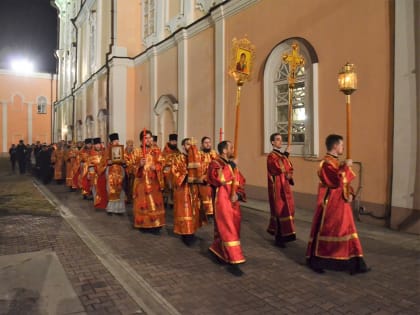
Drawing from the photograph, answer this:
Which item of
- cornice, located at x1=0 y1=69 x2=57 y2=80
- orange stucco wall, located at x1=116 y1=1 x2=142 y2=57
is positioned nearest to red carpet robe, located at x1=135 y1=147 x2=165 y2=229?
orange stucco wall, located at x1=116 y1=1 x2=142 y2=57

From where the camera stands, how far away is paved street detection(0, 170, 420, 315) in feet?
13.6

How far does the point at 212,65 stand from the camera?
13445 mm

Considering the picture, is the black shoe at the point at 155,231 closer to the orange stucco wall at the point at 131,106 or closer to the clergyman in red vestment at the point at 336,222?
the clergyman in red vestment at the point at 336,222

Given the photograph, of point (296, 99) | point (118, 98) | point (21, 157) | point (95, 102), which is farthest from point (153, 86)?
point (21, 157)

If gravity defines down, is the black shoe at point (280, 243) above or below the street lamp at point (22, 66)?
below

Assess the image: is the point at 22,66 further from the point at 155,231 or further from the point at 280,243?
the point at 280,243

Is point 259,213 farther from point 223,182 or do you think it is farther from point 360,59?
point 223,182

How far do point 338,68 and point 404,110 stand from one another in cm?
195

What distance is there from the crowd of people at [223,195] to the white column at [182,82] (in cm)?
492

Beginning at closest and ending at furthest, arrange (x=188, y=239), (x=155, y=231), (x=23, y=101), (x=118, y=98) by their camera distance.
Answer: (x=188, y=239), (x=155, y=231), (x=118, y=98), (x=23, y=101)

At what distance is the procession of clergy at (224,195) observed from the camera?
496cm

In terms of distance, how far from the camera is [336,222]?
4949 millimetres

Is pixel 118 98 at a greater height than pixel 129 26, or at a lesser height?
Result: lesser

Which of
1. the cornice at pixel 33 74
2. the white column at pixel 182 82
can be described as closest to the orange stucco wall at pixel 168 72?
the white column at pixel 182 82
